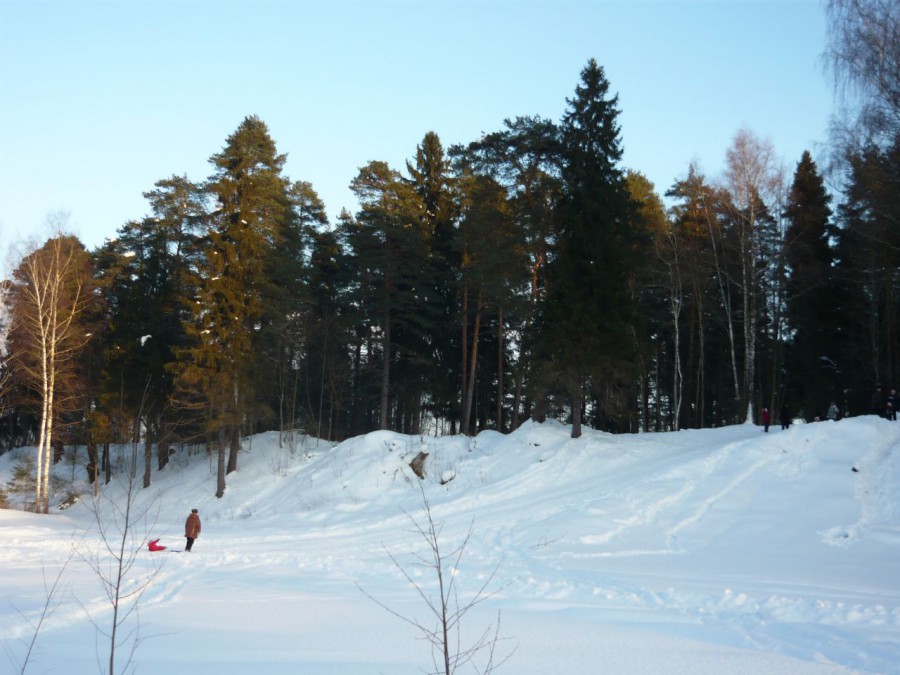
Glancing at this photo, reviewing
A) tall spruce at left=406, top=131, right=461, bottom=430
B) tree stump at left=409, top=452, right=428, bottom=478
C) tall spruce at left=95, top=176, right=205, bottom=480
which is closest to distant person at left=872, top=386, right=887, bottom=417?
tree stump at left=409, top=452, right=428, bottom=478

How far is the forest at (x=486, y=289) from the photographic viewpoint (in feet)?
77.4

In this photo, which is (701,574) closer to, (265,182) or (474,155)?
(474,155)

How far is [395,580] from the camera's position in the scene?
11750mm

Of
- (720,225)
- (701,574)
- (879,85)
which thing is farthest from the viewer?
(720,225)

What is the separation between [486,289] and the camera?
27.5 metres

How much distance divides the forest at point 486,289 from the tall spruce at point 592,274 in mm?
87

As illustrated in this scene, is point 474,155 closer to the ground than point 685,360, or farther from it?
farther from it

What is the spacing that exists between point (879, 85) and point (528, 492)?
16428 millimetres

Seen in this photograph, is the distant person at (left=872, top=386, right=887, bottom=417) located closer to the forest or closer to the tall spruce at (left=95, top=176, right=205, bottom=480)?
the forest

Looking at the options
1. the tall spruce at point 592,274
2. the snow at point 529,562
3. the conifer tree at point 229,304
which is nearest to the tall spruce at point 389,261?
the conifer tree at point 229,304

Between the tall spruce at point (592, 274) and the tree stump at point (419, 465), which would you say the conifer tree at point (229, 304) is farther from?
the tall spruce at point (592, 274)

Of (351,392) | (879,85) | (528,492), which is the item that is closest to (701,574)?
(528,492)

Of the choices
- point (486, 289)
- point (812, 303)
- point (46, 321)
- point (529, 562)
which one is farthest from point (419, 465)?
point (812, 303)

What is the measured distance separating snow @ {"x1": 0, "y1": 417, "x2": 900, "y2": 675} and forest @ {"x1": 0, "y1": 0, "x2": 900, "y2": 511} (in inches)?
146
